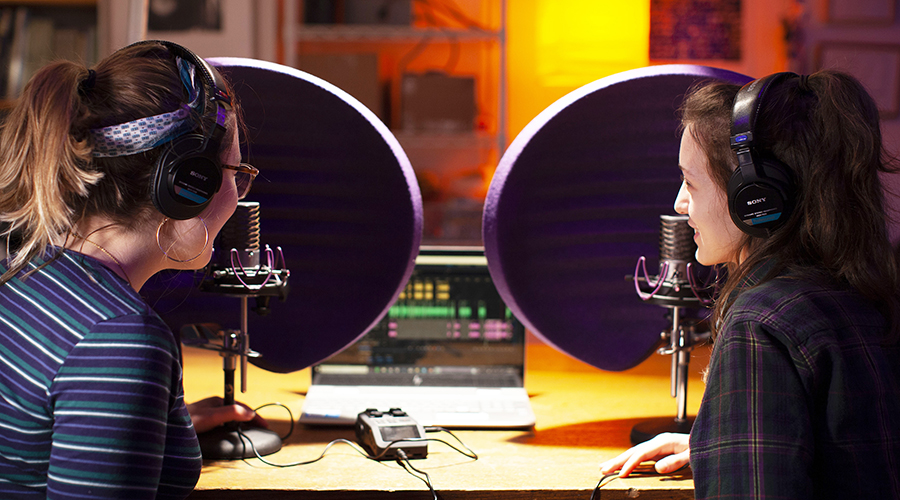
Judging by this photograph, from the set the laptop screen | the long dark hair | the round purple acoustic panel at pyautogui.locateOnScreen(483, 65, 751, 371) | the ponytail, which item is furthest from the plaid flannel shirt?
the ponytail

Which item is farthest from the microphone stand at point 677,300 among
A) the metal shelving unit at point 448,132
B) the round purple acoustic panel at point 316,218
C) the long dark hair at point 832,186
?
the metal shelving unit at point 448,132

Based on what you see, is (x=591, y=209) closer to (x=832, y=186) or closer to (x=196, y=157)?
(x=832, y=186)

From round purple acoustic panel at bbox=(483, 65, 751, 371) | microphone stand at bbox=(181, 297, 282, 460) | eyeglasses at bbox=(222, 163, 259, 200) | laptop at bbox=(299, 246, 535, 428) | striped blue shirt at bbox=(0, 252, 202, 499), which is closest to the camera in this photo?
striped blue shirt at bbox=(0, 252, 202, 499)

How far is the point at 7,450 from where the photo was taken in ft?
2.25

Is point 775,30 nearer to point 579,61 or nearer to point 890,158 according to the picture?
point 579,61

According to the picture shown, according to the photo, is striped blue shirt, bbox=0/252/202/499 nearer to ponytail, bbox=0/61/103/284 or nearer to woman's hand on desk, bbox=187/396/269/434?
ponytail, bbox=0/61/103/284

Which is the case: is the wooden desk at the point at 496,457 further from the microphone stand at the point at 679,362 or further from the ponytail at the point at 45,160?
the ponytail at the point at 45,160

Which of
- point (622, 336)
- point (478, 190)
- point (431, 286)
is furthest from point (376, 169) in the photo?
point (478, 190)

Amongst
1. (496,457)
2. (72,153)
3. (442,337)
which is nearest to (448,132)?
(442,337)

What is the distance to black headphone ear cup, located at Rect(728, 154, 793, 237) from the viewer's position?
30.4 inches

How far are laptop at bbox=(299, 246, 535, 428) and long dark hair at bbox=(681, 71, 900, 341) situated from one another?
549 millimetres

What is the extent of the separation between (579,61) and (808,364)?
2.61 meters

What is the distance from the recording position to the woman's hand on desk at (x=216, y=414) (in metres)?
1.09

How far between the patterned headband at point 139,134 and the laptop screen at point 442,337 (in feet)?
2.01
